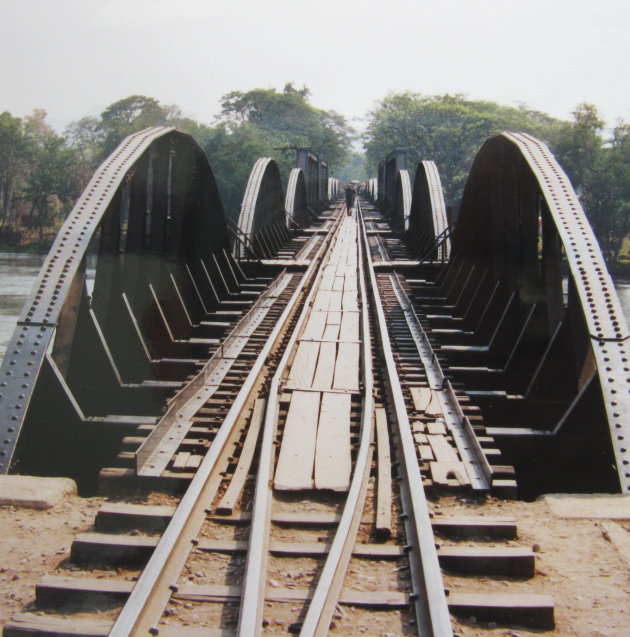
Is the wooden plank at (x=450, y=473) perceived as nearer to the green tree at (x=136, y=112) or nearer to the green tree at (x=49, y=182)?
the green tree at (x=49, y=182)

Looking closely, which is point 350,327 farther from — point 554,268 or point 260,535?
point 260,535

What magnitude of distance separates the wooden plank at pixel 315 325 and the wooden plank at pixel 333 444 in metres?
2.30

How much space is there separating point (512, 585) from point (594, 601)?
0.36m

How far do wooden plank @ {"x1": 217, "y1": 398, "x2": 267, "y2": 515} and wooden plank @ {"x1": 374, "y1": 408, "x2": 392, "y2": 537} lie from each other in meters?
0.83

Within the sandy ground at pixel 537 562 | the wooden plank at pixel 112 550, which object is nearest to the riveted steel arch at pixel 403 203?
the sandy ground at pixel 537 562

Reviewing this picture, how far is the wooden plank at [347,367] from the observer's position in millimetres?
6418

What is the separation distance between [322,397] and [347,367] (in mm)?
987

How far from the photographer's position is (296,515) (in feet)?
12.9

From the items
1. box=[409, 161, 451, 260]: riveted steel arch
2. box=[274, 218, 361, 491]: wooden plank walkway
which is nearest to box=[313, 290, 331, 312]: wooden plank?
box=[274, 218, 361, 491]: wooden plank walkway

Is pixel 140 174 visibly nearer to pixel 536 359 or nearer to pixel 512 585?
pixel 536 359

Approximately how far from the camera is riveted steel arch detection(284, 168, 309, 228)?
2261 cm

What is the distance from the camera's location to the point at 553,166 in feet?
23.7

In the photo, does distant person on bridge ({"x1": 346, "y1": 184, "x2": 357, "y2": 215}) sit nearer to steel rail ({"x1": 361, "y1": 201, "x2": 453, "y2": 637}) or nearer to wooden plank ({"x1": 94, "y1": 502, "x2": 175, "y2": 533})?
steel rail ({"x1": 361, "y1": 201, "x2": 453, "y2": 637})

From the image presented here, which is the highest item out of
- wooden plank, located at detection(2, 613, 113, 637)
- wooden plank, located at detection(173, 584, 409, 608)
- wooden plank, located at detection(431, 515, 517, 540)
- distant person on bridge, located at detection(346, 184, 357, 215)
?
distant person on bridge, located at detection(346, 184, 357, 215)
